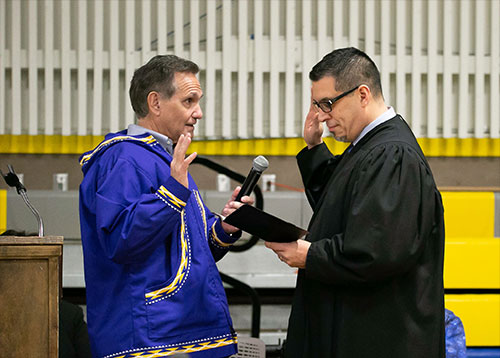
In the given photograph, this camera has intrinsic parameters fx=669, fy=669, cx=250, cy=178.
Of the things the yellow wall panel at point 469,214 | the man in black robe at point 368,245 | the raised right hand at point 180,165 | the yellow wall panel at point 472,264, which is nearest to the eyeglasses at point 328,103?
the man in black robe at point 368,245

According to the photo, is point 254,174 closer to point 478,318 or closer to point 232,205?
point 232,205

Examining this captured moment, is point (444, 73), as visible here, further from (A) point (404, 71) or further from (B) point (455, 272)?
(B) point (455, 272)

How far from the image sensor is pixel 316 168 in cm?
252

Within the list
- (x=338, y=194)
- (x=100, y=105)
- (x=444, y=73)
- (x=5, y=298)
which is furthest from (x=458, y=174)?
(x=5, y=298)

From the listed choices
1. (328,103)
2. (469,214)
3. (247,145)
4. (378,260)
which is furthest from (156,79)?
(247,145)

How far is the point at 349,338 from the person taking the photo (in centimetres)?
203

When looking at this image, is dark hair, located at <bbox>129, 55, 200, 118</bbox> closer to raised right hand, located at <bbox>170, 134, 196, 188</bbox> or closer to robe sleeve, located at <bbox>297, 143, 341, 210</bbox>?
raised right hand, located at <bbox>170, 134, 196, 188</bbox>

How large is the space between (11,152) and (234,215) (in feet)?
11.6

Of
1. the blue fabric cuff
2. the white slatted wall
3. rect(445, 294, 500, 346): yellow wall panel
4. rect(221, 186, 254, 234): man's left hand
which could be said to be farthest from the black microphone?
the white slatted wall

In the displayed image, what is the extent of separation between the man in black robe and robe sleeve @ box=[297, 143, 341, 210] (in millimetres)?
301

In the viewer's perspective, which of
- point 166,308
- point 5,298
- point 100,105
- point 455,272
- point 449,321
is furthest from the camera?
point 100,105

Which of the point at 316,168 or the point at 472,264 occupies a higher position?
the point at 316,168

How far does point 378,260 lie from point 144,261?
2.29 feet

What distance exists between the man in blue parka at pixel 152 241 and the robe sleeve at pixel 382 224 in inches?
14.8
